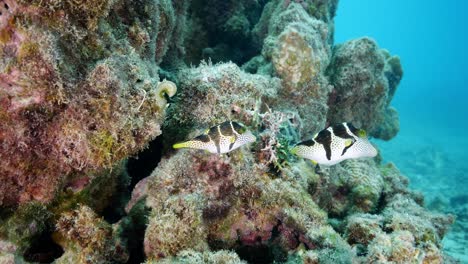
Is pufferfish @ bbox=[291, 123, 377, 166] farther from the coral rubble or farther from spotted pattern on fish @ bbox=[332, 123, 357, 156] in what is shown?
the coral rubble

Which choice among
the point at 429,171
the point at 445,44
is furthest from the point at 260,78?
the point at 445,44

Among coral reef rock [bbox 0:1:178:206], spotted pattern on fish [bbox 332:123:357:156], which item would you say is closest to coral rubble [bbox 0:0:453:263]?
coral reef rock [bbox 0:1:178:206]

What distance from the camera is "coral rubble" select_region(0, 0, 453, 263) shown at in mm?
2797

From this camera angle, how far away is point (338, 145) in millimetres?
3121

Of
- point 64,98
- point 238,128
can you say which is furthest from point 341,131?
point 64,98

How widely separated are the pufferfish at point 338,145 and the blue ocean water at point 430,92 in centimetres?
1035

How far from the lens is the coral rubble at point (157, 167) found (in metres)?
2.80

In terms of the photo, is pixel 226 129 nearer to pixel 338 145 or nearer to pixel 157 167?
pixel 338 145

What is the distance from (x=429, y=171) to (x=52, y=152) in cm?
2649

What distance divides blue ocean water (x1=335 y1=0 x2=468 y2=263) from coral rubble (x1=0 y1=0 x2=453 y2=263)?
918cm

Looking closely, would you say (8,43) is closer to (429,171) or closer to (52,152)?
(52,152)

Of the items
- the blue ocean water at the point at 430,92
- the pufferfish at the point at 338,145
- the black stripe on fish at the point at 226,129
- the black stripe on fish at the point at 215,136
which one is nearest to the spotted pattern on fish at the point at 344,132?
the pufferfish at the point at 338,145

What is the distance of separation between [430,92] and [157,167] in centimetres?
10846

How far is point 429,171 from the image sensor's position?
23719 mm
